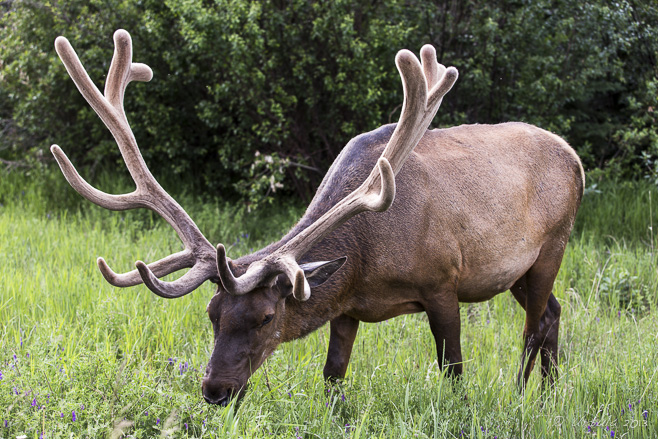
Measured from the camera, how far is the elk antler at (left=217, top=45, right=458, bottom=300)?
131 inches

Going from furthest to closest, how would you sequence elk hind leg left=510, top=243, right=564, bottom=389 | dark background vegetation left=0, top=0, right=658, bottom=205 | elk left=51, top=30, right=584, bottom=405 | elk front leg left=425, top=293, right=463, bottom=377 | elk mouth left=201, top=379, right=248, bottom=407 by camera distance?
dark background vegetation left=0, top=0, right=658, bottom=205
elk hind leg left=510, top=243, right=564, bottom=389
elk front leg left=425, top=293, right=463, bottom=377
elk left=51, top=30, right=584, bottom=405
elk mouth left=201, top=379, right=248, bottom=407

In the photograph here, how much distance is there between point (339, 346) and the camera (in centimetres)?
418

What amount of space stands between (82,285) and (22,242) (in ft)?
5.90

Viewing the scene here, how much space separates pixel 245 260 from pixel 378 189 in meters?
0.77

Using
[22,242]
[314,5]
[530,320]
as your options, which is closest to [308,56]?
[314,5]

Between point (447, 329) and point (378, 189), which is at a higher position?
point (378, 189)

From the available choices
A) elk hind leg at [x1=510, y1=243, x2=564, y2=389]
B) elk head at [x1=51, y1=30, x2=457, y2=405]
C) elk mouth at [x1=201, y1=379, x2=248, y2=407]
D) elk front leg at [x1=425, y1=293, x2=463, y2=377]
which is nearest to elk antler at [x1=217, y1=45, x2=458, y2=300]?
elk head at [x1=51, y1=30, x2=457, y2=405]

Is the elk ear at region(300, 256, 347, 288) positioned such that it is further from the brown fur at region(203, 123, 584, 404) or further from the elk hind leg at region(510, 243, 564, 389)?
the elk hind leg at region(510, 243, 564, 389)

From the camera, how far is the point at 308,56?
813 centimetres

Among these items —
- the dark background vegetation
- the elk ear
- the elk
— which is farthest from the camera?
the dark background vegetation

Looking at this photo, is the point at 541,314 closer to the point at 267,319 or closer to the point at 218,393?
the point at 267,319

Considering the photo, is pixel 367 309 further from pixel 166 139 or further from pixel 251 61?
pixel 166 139

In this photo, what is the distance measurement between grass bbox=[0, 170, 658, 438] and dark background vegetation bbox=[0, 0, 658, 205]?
2062 mm

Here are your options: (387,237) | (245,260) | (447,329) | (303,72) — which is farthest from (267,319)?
(303,72)
